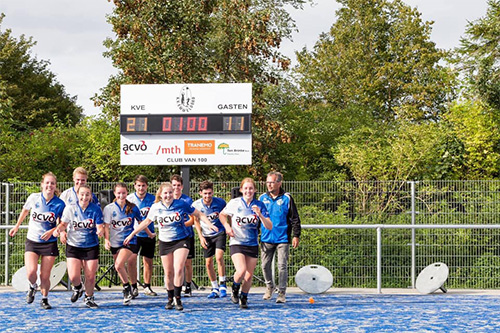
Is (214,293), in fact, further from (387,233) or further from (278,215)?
(387,233)

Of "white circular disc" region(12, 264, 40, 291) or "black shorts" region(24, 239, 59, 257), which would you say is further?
"white circular disc" region(12, 264, 40, 291)

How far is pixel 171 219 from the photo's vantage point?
958cm

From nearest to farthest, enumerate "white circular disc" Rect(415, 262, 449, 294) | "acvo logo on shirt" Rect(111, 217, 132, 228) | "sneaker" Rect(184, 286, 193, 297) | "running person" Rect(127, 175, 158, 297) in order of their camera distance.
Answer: "acvo logo on shirt" Rect(111, 217, 132, 228)
"running person" Rect(127, 175, 158, 297)
"sneaker" Rect(184, 286, 193, 297)
"white circular disc" Rect(415, 262, 449, 294)

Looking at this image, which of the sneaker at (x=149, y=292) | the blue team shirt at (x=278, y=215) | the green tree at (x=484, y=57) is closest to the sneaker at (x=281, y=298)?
the blue team shirt at (x=278, y=215)

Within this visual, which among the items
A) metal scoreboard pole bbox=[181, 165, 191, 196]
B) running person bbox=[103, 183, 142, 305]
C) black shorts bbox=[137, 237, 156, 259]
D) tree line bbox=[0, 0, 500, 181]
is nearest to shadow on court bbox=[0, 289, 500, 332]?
running person bbox=[103, 183, 142, 305]

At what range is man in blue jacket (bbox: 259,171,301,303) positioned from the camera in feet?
34.4

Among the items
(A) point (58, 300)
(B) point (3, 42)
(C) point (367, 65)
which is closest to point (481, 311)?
(A) point (58, 300)

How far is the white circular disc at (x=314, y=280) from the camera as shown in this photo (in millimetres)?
12047

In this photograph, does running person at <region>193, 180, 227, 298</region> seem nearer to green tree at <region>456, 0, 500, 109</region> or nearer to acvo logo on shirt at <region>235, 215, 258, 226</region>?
acvo logo on shirt at <region>235, 215, 258, 226</region>

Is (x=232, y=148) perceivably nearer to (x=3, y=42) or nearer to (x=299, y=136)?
(x=299, y=136)

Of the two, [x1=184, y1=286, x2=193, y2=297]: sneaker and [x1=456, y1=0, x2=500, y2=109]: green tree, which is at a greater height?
[x1=456, y1=0, x2=500, y2=109]: green tree

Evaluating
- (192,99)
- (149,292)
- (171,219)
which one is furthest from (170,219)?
(192,99)

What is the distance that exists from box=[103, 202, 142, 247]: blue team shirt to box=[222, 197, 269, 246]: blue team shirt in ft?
4.94

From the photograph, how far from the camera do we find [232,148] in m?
13.0
